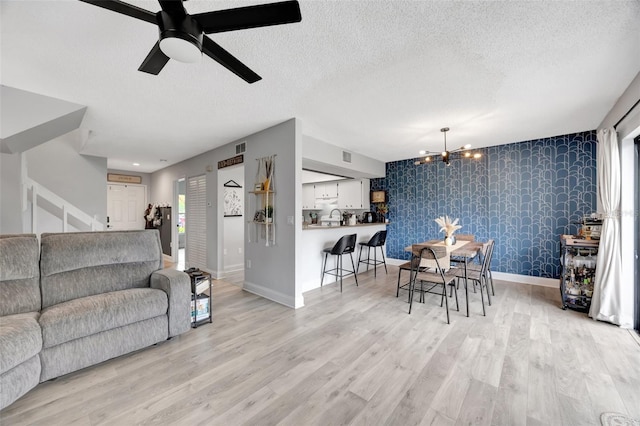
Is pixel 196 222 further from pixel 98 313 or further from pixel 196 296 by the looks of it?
pixel 98 313

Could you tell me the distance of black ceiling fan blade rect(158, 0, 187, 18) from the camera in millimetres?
1205

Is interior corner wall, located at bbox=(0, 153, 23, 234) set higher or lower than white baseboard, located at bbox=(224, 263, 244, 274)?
higher

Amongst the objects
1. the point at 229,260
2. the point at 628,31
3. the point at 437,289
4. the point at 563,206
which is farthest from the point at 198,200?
the point at 563,206

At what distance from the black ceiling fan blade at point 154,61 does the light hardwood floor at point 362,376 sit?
2174mm

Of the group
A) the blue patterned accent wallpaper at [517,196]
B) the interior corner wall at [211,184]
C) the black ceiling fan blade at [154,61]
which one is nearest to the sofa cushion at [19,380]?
the black ceiling fan blade at [154,61]

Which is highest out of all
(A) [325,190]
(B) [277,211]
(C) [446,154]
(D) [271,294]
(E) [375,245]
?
(C) [446,154]

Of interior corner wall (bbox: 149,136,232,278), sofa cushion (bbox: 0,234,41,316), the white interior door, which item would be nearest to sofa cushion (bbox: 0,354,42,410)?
sofa cushion (bbox: 0,234,41,316)

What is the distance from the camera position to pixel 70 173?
5.25 metres

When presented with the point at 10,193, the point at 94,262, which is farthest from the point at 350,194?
the point at 10,193

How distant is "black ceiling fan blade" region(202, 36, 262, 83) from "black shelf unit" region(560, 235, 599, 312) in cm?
411

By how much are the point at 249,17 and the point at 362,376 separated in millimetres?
2417

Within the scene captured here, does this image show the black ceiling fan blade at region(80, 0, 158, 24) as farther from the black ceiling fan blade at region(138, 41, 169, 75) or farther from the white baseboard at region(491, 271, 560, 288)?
the white baseboard at region(491, 271, 560, 288)

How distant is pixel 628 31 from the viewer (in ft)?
5.78

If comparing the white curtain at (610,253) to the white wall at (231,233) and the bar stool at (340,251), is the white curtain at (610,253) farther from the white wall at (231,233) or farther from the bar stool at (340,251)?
the white wall at (231,233)
